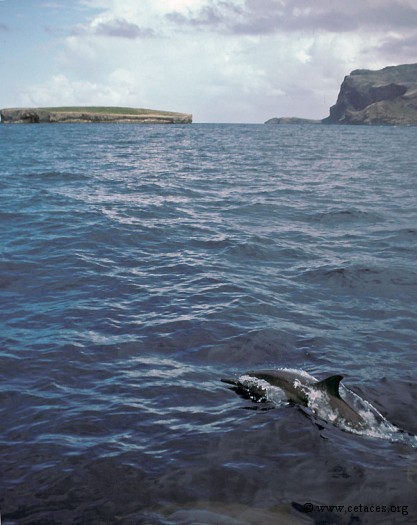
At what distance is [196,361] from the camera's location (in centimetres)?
916

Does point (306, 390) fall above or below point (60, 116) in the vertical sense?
below

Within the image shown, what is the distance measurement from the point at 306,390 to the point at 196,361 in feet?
6.88

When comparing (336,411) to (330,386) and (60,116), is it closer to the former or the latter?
(330,386)

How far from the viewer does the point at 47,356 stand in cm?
911

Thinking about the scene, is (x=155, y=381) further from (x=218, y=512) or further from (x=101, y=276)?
(x=101, y=276)

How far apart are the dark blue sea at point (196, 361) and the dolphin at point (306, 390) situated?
0.60 ft

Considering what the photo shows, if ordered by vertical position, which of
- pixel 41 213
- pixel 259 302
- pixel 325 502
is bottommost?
pixel 325 502

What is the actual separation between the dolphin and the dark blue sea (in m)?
0.18

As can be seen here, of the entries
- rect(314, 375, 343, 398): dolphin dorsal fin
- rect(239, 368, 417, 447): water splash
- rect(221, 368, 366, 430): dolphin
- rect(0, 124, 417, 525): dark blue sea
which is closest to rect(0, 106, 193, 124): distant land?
rect(0, 124, 417, 525): dark blue sea

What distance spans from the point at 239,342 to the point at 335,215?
13085mm

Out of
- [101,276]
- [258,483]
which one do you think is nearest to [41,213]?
[101,276]

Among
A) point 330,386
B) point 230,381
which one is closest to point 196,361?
point 230,381

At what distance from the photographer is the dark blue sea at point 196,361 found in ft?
19.1

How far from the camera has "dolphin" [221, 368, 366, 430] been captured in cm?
739
